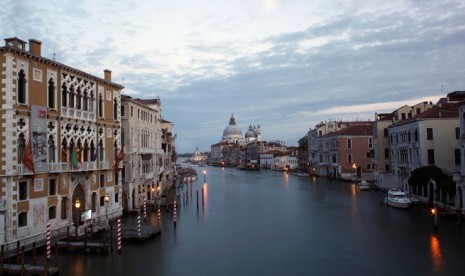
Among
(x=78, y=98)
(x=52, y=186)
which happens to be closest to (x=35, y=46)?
(x=78, y=98)

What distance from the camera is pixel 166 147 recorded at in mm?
53531

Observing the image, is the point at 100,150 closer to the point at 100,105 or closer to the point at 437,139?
the point at 100,105

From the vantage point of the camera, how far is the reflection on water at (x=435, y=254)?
58.2 ft

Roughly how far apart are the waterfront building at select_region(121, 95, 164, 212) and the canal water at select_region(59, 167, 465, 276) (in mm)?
3211

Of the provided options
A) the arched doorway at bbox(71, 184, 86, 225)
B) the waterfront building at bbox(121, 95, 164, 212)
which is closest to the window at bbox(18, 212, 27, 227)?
the arched doorway at bbox(71, 184, 86, 225)

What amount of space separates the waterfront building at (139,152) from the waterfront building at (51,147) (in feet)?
14.9

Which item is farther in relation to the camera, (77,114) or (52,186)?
(77,114)

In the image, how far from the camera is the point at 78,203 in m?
22.6

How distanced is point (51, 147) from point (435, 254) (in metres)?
17.6

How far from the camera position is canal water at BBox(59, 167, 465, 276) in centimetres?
1781

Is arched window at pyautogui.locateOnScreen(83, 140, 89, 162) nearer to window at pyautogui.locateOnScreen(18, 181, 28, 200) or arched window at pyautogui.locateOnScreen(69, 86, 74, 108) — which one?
arched window at pyautogui.locateOnScreen(69, 86, 74, 108)

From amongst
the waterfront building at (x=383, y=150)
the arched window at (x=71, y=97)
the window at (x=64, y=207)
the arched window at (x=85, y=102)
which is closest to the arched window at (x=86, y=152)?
the arched window at (x=85, y=102)

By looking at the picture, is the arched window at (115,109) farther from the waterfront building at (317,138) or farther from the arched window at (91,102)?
the waterfront building at (317,138)

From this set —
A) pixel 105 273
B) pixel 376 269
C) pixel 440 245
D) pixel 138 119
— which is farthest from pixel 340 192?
pixel 105 273
